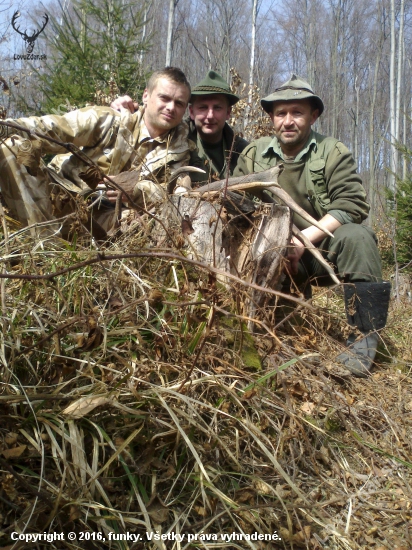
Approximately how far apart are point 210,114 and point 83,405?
10.8 ft

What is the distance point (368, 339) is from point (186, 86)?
255 centimetres

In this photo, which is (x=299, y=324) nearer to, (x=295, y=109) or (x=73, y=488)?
(x=295, y=109)

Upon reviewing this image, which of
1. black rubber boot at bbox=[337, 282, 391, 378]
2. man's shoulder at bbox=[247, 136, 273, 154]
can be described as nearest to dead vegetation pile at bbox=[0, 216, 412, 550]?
black rubber boot at bbox=[337, 282, 391, 378]

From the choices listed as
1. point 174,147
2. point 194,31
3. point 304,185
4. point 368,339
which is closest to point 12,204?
point 174,147

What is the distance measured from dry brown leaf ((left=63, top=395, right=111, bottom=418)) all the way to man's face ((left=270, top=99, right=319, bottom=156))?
2.67 m

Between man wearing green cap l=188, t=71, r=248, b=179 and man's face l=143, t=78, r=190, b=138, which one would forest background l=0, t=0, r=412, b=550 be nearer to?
man's face l=143, t=78, r=190, b=138

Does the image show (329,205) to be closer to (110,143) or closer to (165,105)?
(165,105)

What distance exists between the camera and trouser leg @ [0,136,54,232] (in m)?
3.37

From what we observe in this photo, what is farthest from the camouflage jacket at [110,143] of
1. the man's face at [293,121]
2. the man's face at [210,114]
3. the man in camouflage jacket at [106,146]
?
the man's face at [293,121]

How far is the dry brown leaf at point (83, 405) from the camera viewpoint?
A: 1871mm

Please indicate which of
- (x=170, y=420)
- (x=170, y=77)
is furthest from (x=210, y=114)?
(x=170, y=420)

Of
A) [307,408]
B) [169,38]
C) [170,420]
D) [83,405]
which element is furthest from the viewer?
[169,38]

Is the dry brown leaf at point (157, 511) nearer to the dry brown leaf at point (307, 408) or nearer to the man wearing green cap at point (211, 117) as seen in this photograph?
the dry brown leaf at point (307, 408)

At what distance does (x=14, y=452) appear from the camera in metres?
1.74
